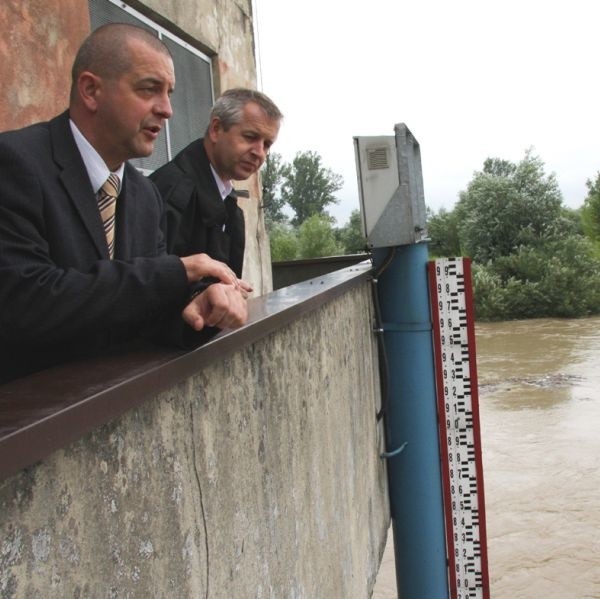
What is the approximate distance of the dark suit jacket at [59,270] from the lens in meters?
1.28

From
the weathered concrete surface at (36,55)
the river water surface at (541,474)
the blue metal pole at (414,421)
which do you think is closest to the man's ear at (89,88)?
the weathered concrete surface at (36,55)

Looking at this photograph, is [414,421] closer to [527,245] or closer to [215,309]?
[215,309]

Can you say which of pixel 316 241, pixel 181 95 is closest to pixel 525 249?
pixel 316 241

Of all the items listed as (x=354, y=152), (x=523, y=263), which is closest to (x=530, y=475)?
(x=354, y=152)

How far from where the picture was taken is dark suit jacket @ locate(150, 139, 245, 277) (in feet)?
7.88

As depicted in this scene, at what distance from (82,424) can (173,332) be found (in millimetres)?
428

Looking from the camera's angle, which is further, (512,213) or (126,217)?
(512,213)

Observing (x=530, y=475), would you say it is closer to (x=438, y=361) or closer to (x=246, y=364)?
(x=438, y=361)

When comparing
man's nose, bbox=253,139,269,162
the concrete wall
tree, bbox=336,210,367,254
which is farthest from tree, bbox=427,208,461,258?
man's nose, bbox=253,139,269,162

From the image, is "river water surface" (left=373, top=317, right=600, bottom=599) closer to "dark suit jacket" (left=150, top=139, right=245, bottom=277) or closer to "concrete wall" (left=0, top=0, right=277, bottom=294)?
"dark suit jacket" (left=150, top=139, right=245, bottom=277)

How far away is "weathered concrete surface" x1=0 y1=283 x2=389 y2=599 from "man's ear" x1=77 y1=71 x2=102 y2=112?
23.7 inches

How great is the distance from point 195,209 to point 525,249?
21261mm

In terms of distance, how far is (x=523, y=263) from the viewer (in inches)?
867

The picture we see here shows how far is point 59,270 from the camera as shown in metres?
1.31
